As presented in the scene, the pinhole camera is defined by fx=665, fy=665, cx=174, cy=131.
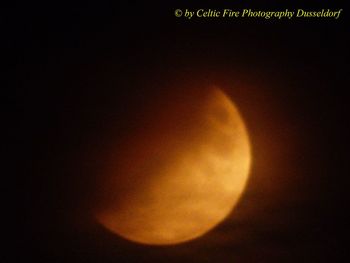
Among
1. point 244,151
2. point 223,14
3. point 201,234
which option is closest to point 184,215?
point 201,234

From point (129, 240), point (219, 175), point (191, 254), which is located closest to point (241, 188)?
point (219, 175)

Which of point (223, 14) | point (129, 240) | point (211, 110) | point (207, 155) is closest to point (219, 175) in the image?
point (207, 155)

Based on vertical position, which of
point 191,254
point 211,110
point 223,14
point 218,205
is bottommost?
point 191,254

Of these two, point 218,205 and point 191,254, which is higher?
point 218,205

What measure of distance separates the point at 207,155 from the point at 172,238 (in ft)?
2.38

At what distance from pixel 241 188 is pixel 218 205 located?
0.76 feet

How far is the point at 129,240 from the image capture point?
5387 millimetres

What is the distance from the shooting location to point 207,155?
5.36 meters

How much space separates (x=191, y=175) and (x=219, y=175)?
0.23 metres

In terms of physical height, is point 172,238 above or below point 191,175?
below

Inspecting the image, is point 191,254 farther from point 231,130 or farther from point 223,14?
point 223,14

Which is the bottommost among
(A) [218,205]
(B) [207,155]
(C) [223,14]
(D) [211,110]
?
(A) [218,205]

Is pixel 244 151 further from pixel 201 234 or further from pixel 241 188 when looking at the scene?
pixel 201 234

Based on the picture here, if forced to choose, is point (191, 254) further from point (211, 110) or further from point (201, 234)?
point (211, 110)
